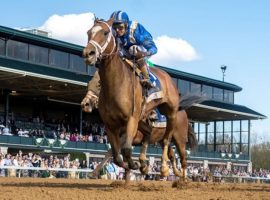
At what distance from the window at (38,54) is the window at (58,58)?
47cm

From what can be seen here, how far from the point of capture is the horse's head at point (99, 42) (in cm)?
834

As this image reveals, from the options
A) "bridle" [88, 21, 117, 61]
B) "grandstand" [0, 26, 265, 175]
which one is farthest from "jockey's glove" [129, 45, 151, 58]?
Answer: "grandstand" [0, 26, 265, 175]

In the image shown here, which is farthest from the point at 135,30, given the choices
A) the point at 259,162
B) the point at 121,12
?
the point at 259,162

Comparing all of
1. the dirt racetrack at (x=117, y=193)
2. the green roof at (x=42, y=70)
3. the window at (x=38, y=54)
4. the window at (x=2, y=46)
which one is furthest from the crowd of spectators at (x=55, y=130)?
the dirt racetrack at (x=117, y=193)

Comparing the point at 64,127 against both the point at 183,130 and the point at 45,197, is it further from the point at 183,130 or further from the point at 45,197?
the point at 45,197

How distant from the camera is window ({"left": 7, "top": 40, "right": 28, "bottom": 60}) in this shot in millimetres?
39781

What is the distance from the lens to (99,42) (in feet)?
28.7

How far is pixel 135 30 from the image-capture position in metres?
10.6

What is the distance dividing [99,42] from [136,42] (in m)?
2.00

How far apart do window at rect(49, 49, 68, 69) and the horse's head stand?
34423 millimetres

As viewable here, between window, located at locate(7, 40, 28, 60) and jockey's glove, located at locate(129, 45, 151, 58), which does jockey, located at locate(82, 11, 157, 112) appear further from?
window, located at locate(7, 40, 28, 60)

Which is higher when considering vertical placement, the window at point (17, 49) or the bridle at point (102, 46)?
the window at point (17, 49)

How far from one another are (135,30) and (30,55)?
31984 mm

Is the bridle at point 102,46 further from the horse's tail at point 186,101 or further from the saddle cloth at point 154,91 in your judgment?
the horse's tail at point 186,101
